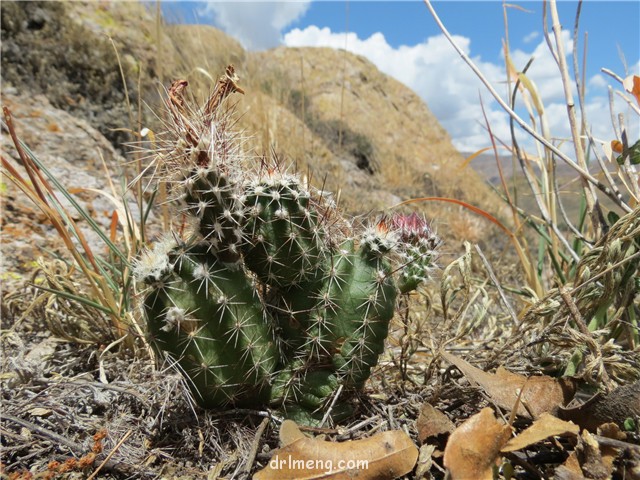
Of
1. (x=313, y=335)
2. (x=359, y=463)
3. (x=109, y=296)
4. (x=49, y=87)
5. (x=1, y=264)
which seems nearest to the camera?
(x=359, y=463)

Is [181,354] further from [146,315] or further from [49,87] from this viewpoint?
[49,87]

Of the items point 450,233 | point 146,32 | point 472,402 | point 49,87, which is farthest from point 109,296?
point 146,32

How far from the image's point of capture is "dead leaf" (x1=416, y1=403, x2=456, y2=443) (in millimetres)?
1020

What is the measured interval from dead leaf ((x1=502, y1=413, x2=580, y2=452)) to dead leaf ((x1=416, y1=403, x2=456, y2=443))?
0.16 m

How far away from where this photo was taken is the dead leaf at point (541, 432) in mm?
872

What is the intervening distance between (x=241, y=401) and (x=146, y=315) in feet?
1.12

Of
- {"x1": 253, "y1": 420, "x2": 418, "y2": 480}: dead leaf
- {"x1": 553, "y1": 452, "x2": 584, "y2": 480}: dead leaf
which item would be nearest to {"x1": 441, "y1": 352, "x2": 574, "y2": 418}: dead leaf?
{"x1": 553, "y1": 452, "x2": 584, "y2": 480}: dead leaf

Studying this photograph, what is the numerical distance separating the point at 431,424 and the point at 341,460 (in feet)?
0.78

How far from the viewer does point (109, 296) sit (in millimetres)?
1615

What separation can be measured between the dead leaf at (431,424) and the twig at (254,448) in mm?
370

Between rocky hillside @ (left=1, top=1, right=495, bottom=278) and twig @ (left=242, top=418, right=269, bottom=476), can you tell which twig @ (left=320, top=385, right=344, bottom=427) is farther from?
rocky hillside @ (left=1, top=1, right=495, bottom=278)

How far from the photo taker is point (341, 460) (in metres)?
0.93

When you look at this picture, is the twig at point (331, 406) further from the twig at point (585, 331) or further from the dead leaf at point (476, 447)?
the twig at point (585, 331)

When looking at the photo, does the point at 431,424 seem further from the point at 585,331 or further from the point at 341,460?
the point at 585,331
